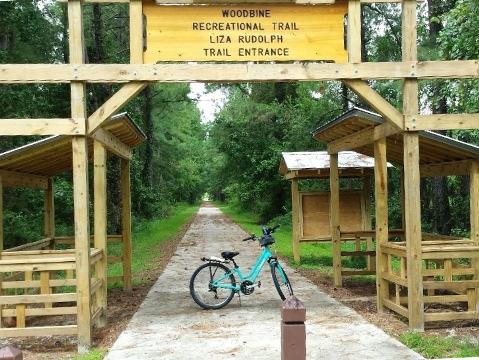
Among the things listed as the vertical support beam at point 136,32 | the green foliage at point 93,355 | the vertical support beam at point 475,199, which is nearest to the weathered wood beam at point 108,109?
the vertical support beam at point 136,32

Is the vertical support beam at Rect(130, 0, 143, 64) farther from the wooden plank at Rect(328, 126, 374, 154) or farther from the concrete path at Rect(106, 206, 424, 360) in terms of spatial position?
the wooden plank at Rect(328, 126, 374, 154)

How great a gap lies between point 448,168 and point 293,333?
22.5 ft

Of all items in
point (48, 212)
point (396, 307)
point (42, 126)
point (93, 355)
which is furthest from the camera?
point (48, 212)

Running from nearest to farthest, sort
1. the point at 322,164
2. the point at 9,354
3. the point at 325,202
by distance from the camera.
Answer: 1. the point at 9,354
2. the point at 322,164
3. the point at 325,202

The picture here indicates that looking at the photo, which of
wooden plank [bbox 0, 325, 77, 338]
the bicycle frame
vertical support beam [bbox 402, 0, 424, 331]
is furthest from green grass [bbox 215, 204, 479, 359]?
wooden plank [bbox 0, 325, 77, 338]

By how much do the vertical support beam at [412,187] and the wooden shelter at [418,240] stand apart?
13 mm

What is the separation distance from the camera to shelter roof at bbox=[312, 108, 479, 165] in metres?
8.37

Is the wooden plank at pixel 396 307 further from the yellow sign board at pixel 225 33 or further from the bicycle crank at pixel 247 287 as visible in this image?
the yellow sign board at pixel 225 33

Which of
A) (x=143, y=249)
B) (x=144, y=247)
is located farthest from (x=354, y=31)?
(x=144, y=247)

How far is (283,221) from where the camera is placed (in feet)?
93.1

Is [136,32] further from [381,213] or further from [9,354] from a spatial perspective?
[9,354]

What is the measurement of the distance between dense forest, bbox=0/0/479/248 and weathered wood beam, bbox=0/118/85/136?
26.4ft

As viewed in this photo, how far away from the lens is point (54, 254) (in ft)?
28.5

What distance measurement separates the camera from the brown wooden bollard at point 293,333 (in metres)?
3.56
